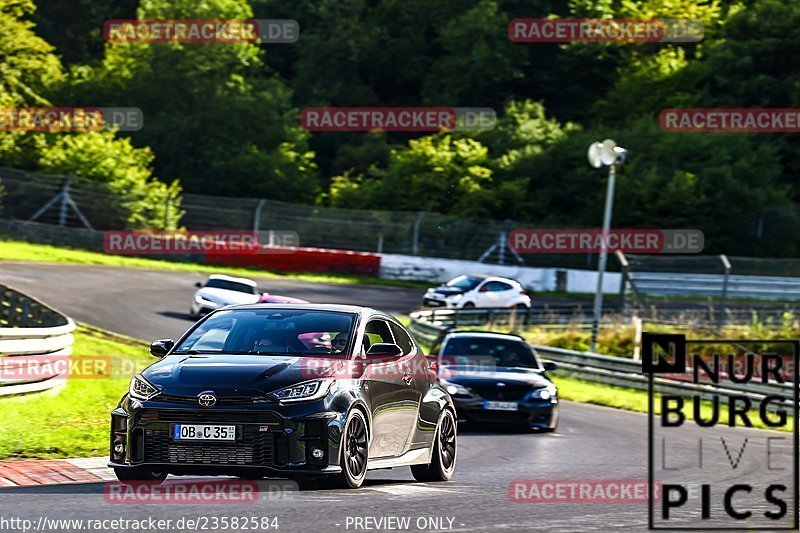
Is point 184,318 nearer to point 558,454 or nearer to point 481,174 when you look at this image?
point 558,454

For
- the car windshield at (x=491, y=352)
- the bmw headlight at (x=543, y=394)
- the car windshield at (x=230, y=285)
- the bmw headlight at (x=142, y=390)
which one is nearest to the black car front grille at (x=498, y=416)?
the bmw headlight at (x=543, y=394)

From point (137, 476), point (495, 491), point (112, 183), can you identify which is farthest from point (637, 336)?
point (112, 183)

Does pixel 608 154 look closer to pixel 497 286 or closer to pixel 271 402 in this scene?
pixel 497 286

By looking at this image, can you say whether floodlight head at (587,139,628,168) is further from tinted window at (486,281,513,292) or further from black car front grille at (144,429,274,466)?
black car front grille at (144,429,274,466)

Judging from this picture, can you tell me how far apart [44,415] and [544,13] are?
70.3 m

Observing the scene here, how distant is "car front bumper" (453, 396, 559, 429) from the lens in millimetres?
18641

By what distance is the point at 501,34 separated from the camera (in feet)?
258

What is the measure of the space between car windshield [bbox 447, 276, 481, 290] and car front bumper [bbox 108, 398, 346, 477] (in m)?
34.8

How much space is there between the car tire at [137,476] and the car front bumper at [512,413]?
8755 millimetres

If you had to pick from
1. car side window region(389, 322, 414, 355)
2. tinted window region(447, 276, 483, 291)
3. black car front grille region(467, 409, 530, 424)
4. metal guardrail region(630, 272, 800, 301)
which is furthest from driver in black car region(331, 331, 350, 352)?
tinted window region(447, 276, 483, 291)

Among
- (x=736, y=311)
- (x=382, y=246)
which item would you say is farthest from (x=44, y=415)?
(x=382, y=246)

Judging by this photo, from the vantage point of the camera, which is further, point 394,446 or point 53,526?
point 394,446

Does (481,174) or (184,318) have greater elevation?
(481,174)

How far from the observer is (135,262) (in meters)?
47.6
